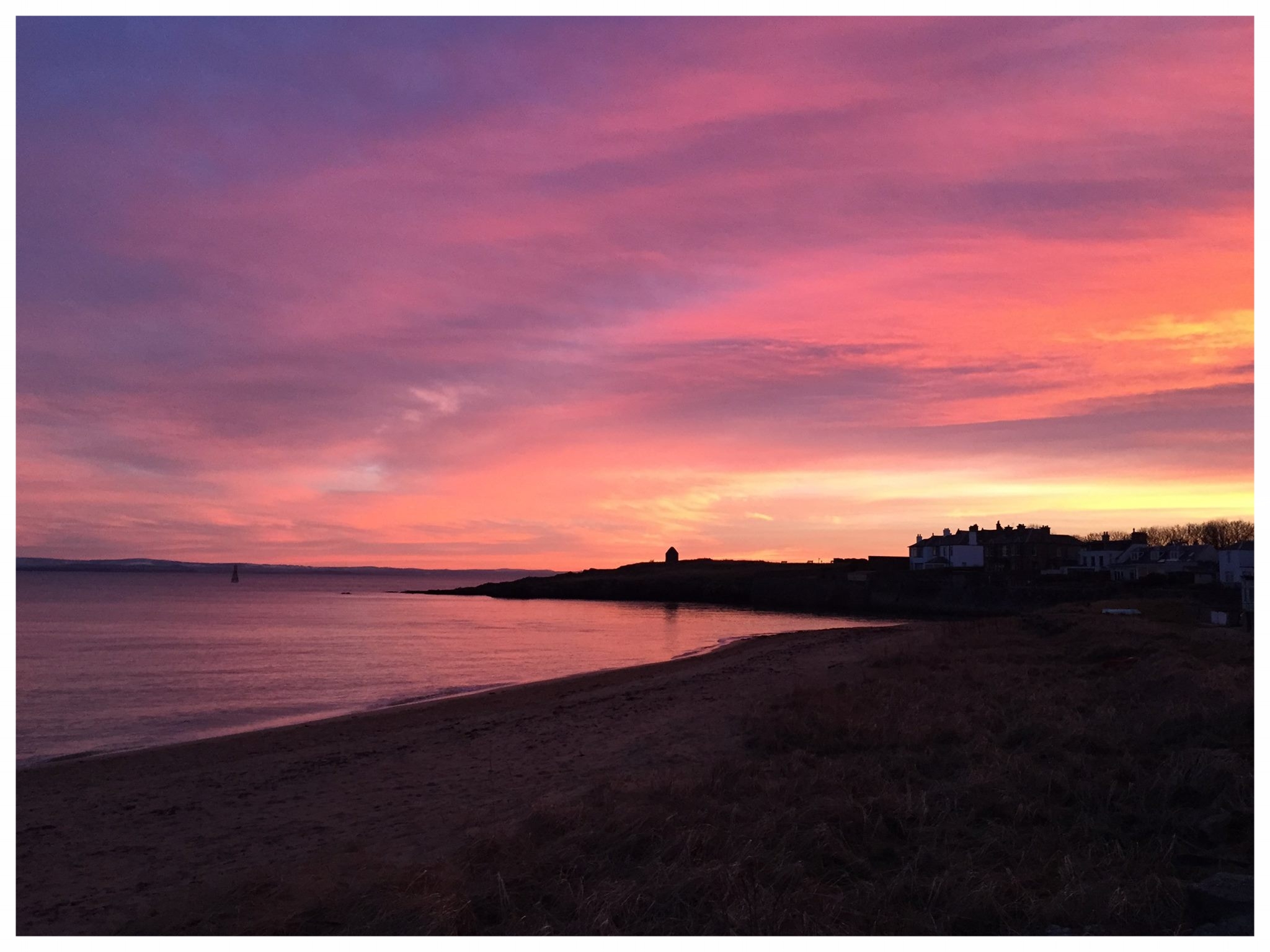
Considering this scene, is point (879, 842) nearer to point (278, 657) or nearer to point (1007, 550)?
point (278, 657)

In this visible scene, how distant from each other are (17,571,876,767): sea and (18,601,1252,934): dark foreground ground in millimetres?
6191

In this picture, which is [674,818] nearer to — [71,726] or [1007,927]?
[1007,927]

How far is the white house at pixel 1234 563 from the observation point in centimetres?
6706

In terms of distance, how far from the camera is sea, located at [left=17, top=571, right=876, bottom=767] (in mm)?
25250

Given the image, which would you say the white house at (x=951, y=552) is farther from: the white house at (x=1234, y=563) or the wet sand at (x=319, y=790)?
the wet sand at (x=319, y=790)

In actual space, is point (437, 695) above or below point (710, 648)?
above

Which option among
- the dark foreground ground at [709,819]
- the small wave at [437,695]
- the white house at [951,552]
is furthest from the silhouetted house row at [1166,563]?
the dark foreground ground at [709,819]

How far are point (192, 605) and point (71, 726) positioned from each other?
93252mm

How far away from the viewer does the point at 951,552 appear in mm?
116875

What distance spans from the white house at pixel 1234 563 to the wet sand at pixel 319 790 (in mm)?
58143

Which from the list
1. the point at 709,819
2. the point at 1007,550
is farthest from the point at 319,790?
the point at 1007,550

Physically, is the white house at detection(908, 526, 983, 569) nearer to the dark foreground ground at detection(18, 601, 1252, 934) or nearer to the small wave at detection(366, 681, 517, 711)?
the small wave at detection(366, 681, 517, 711)

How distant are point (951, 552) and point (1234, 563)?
1877 inches

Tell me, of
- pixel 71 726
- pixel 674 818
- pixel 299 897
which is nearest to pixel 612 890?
pixel 674 818
